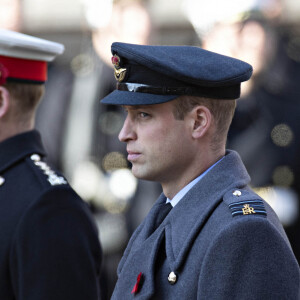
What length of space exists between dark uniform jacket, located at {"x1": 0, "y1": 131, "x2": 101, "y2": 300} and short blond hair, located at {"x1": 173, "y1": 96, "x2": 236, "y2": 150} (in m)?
0.55

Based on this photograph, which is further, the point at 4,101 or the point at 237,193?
the point at 4,101

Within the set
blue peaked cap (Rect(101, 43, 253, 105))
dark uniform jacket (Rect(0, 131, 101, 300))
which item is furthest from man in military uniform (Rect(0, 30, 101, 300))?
blue peaked cap (Rect(101, 43, 253, 105))

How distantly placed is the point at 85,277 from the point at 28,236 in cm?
24

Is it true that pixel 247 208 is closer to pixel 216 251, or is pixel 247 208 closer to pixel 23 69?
pixel 216 251

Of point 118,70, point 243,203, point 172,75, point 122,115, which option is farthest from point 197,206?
point 122,115

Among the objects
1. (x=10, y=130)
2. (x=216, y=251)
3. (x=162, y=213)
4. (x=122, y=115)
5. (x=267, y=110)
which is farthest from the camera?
(x=122, y=115)

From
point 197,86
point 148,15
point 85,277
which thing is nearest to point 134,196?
point 148,15

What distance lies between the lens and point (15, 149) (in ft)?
8.73

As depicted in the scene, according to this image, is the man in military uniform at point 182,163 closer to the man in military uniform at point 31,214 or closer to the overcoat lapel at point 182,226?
the overcoat lapel at point 182,226

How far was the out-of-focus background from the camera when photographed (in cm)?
486

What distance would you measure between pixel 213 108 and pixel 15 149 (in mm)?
797

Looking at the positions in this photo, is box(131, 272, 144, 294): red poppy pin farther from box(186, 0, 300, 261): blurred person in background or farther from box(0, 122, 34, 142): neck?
box(186, 0, 300, 261): blurred person in background

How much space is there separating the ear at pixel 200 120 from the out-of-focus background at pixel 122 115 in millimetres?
2513

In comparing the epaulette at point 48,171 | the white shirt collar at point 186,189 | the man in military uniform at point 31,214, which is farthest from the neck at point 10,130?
the white shirt collar at point 186,189
